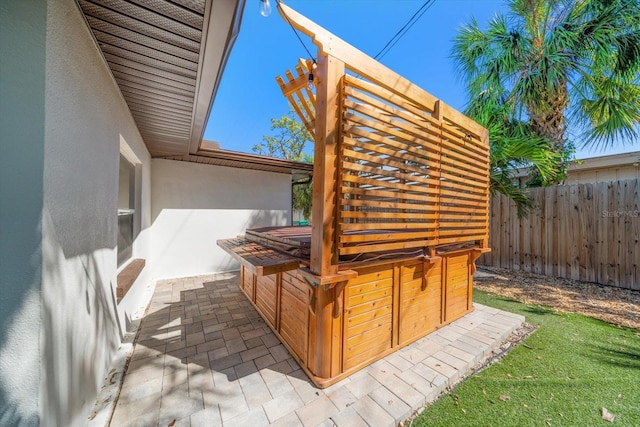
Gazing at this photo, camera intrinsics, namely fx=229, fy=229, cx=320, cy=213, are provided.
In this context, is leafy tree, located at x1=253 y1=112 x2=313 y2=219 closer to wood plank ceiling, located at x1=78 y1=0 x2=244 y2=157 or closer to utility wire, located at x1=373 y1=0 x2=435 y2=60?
utility wire, located at x1=373 y1=0 x2=435 y2=60

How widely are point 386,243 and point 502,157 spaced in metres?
4.30

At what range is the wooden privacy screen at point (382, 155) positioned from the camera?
6.16 ft

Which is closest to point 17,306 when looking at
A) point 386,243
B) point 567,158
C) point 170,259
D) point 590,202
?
point 386,243

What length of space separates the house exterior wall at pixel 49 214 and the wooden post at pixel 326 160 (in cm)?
159

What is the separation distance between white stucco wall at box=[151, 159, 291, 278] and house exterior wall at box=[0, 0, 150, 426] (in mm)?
3668

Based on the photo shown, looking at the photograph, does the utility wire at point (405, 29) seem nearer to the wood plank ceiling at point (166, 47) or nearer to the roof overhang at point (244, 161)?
the roof overhang at point (244, 161)

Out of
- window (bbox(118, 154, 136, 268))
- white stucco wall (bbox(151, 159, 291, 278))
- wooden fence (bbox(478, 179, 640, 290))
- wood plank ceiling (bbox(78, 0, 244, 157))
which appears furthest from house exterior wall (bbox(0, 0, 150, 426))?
wooden fence (bbox(478, 179, 640, 290))

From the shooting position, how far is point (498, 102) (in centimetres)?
568

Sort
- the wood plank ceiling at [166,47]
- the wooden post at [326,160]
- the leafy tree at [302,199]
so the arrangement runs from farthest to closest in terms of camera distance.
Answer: the leafy tree at [302,199]
the wooden post at [326,160]
the wood plank ceiling at [166,47]

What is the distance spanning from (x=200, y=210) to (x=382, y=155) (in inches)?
A: 191

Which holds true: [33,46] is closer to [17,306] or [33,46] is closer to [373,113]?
[17,306]

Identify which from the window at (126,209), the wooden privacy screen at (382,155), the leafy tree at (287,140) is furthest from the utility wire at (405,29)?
the leafy tree at (287,140)

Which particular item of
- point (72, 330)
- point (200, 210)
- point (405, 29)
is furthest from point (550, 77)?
point (200, 210)

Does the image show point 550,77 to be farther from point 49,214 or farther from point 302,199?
point 302,199
